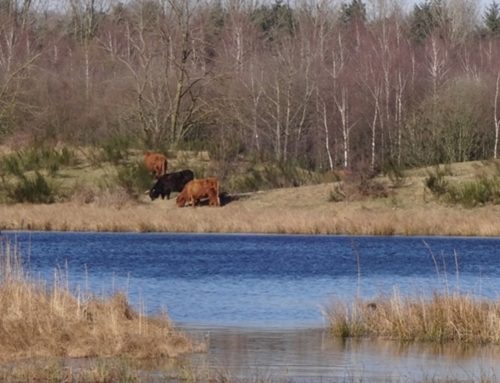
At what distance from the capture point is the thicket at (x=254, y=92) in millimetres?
53500

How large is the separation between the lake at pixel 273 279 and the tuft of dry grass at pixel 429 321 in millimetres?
476

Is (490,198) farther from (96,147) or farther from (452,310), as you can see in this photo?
(452,310)

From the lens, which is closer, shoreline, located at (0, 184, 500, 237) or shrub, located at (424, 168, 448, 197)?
shoreline, located at (0, 184, 500, 237)

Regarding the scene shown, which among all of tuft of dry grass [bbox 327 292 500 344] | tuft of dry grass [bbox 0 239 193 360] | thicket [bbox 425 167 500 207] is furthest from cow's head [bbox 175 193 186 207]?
tuft of dry grass [bbox 0 239 193 360]

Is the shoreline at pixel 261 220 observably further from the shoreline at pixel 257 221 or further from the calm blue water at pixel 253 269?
the calm blue water at pixel 253 269

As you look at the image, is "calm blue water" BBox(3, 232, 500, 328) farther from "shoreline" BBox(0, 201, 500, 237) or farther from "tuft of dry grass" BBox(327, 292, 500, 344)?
"tuft of dry grass" BBox(327, 292, 500, 344)

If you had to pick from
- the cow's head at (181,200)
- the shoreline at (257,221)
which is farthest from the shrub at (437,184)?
the cow's head at (181,200)

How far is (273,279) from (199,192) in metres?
17.0

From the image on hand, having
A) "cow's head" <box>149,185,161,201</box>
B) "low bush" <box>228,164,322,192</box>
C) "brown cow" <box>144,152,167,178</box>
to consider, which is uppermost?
"brown cow" <box>144,152,167,178</box>

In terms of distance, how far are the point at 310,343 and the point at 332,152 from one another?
4687cm

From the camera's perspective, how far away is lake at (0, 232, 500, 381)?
16812mm

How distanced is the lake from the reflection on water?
23mm

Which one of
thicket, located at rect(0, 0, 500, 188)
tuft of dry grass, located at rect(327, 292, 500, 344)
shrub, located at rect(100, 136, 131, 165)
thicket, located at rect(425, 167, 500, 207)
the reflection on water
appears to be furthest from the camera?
thicket, located at rect(0, 0, 500, 188)

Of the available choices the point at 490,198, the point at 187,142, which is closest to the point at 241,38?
the point at 187,142
